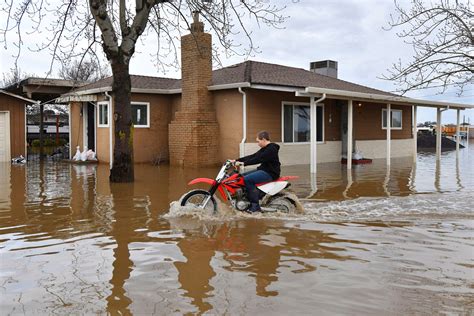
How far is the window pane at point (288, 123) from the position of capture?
62.9ft

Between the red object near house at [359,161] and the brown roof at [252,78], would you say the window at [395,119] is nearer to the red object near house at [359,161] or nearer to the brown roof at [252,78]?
the red object near house at [359,161]

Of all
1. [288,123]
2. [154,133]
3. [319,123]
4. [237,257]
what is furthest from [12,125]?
[237,257]

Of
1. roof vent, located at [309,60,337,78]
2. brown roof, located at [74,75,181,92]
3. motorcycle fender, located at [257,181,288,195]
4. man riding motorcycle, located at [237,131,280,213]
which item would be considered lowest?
motorcycle fender, located at [257,181,288,195]

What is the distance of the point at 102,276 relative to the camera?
5098mm

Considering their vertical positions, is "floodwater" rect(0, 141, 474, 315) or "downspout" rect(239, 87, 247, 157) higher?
"downspout" rect(239, 87, 247, 157)

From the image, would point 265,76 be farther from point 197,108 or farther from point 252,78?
point 197,108

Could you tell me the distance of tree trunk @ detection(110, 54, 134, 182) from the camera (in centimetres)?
1347

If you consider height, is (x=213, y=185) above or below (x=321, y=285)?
above

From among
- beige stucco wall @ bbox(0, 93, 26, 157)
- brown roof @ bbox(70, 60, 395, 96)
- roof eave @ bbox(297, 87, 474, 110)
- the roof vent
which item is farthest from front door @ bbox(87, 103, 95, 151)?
the roof vent

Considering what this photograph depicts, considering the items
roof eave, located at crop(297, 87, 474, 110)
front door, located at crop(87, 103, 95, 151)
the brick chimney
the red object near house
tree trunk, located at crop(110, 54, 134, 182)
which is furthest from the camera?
front door, located at crop(87, 103, 95, 151)

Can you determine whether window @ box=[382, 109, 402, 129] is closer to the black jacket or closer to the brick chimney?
the brick chimney

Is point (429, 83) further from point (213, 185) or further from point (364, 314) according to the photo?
point (364, 314)

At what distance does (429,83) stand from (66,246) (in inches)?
265

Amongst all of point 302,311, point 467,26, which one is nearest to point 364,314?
point 302,311
